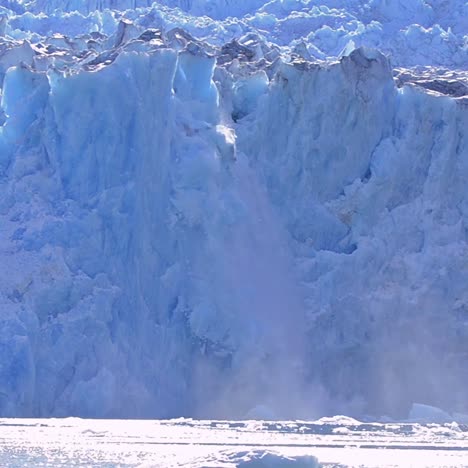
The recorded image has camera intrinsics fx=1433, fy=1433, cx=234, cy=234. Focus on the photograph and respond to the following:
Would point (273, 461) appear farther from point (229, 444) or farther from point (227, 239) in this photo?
point (227, 239)

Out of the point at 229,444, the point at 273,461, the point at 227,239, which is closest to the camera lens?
the point at 273,461

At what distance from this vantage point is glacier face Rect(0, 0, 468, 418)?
848 inches

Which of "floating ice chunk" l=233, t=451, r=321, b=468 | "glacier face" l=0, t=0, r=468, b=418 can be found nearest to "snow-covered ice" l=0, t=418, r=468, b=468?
"floating ice chunk" l=233, t=451, r=321, b=468

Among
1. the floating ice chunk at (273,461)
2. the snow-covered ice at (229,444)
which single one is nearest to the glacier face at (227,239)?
the snow-covered ice at (229,444)

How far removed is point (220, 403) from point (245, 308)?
1.55 meters

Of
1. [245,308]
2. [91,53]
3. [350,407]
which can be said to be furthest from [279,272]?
[91,53]

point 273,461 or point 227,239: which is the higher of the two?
point 273,461

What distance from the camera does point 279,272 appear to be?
77.0 feet

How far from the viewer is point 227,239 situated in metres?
23.2

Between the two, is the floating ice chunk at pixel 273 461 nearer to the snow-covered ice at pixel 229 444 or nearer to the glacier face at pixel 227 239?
the snow-covered ice at pixel 229 444

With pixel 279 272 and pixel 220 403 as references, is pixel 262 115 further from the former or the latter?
pixel 220 403

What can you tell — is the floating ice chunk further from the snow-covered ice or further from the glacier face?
the glacier face

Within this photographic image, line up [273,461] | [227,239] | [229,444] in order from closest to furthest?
[273,461] < [229,444] < [227,239]

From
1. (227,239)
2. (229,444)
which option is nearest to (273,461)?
(229,444)
